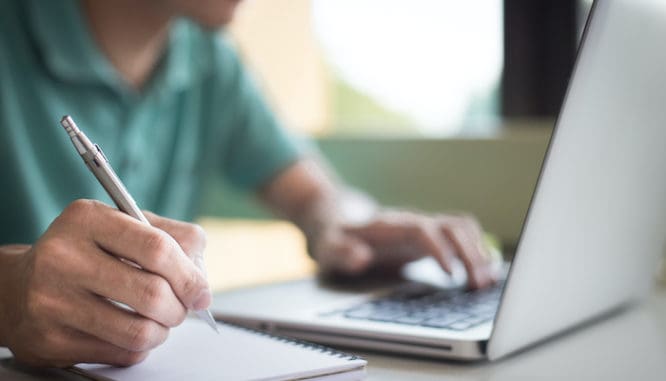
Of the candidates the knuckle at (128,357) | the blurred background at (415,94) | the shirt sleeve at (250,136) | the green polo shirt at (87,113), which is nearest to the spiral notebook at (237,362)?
the knuckle at (128,357)

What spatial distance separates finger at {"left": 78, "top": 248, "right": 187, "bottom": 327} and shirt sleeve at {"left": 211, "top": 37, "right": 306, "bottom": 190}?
35.5 inches

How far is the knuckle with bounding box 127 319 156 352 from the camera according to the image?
446 mm

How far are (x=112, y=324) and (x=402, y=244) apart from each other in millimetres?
487

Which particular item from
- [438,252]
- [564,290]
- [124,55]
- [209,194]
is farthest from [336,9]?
[564,290]

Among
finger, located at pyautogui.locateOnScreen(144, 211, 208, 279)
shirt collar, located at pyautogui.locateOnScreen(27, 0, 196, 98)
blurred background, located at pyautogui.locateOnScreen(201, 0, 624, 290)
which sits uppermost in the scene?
shirt collar, located at pyautogui.locateOnScreen(27, 0, 196, 98)

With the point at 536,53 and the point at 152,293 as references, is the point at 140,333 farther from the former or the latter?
the point at 536,53

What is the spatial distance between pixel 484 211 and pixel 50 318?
101 centimetres

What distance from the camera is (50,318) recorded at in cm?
46

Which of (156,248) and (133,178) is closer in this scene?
(156,248)

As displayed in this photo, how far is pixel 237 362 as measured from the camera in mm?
471

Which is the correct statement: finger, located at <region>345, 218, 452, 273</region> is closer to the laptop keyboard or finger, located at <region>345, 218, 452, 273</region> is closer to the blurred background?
the laptop keyboard

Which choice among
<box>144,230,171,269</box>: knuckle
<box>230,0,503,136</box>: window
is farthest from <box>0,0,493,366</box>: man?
<box>230,0,503,136</box>: window

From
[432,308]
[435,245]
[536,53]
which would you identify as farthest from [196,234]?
[536,53]

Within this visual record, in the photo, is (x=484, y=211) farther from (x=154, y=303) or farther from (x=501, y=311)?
(x=154, y=303)
